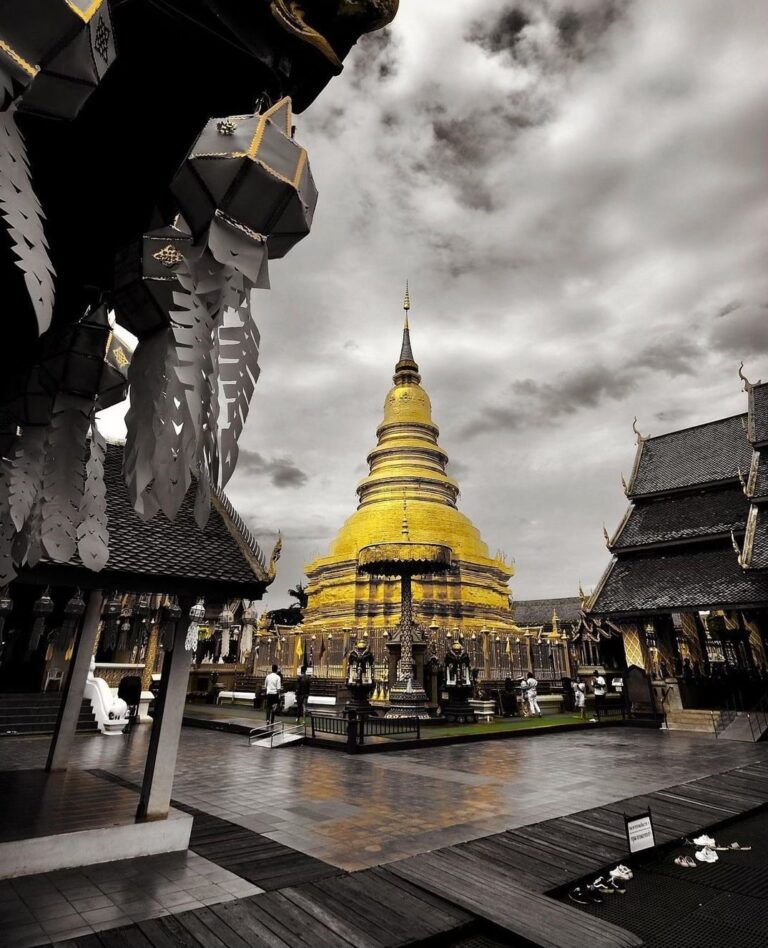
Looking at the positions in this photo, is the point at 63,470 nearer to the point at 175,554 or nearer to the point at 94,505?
the point at 94,505

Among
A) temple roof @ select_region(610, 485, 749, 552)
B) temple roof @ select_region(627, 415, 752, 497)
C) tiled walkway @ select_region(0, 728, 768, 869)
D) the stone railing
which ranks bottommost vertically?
tiled walkway @ select_region(0, 728, 768, 869)

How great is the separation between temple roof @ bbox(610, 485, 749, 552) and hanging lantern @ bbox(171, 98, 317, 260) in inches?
793

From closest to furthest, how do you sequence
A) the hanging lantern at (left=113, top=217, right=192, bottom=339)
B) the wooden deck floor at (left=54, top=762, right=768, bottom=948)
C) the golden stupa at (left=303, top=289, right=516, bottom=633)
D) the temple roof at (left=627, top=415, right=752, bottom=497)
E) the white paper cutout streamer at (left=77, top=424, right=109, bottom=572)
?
1. the hanging lantern at (left=113, top=217, right=192, bottom=339)
2. the white paper cutout streamer at (left=77, top=424, right=109, bottom=572)
3. the wooden deck floor at (left=54, top=762, right=768, bottom=948)
4. the temple roof at (left=627, top=415, right=752, bottom=497)
5. the golden stupa at (left=303, top=289, right=516, bottom=633)

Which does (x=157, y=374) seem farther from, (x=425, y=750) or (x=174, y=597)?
(x=425, y=750)

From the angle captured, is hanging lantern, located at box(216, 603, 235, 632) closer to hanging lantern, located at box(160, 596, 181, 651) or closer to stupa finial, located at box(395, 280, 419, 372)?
hanging lantern, located at box(160, 596, 181, 651)

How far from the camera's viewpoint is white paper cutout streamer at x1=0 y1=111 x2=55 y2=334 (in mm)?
1207

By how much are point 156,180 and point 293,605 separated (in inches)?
2516

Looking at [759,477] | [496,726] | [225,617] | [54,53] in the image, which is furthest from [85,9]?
[759,477]

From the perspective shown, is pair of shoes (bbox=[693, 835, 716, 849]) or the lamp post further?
the lamp post

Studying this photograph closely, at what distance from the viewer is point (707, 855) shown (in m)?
5.23

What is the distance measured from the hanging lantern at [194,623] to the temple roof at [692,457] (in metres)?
19.9

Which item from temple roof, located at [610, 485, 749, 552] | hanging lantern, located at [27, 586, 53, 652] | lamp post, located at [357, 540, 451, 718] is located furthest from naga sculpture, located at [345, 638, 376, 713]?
temple roof, located at [610, 485, 749, 552]

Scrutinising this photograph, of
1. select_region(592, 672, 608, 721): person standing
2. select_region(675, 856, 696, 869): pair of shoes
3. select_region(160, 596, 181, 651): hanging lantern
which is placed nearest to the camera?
select_region(675, 856, 696, 869): pair of shoes

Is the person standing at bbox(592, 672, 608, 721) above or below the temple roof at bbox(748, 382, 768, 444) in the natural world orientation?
below
